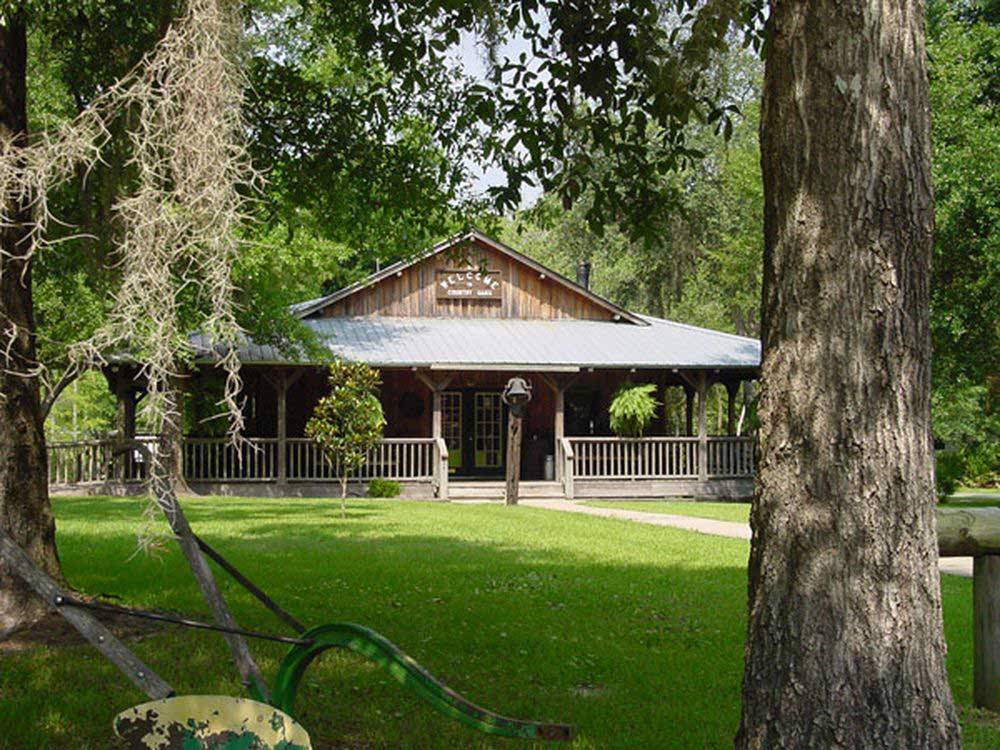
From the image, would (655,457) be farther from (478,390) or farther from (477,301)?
(477,301)

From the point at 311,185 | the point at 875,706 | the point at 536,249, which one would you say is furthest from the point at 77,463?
the point at 536,249

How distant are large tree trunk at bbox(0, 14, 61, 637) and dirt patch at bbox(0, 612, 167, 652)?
73 millimetres

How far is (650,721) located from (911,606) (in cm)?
218

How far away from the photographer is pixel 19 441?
6629mm

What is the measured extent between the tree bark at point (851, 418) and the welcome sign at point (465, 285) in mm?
23679

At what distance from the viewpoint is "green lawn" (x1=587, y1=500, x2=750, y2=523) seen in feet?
62.2

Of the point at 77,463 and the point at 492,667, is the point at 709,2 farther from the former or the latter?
the point at 77,463

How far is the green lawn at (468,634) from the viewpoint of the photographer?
5266 mm

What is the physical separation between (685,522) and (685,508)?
12.4 feet

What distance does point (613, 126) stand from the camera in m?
7.50

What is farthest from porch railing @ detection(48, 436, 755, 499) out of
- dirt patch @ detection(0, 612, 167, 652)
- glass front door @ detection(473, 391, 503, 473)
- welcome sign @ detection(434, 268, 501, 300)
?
dirt patch @ detection(0, 612, 167, 652)

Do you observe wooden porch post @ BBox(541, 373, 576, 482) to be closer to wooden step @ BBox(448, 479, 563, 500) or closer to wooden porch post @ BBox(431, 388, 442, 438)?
wooden step @ BBox(448, 479, 563, 500)

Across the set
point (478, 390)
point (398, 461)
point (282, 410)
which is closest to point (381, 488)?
point (398, 461)

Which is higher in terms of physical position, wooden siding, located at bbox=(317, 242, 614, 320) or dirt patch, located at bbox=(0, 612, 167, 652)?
wooden siding, located at bbox=(317, 242, 614, 320)
